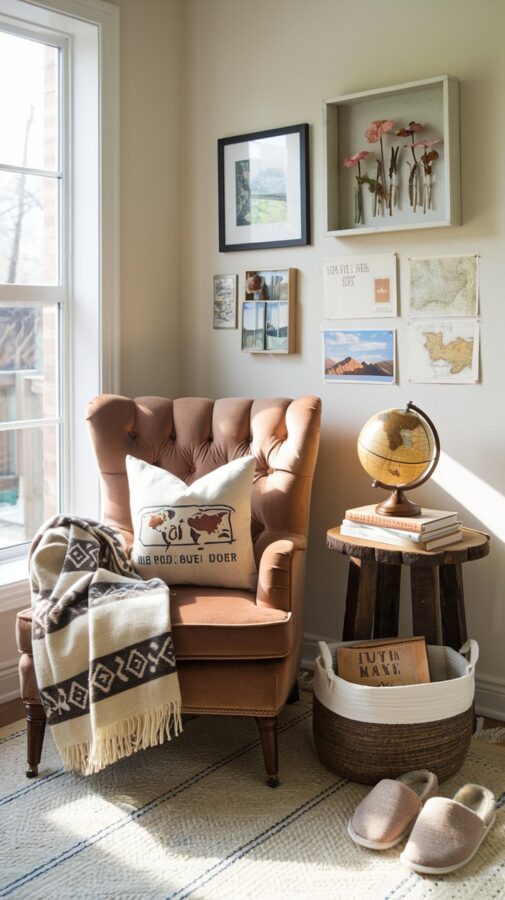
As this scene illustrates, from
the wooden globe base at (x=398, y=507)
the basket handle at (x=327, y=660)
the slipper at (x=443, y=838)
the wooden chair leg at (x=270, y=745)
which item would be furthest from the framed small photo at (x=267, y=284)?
the slipper at (x=443, y=838)

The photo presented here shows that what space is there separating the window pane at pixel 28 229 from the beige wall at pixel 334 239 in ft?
1.73

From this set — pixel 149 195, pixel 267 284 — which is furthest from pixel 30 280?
pixel 267 284

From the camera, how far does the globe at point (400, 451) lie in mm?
2486

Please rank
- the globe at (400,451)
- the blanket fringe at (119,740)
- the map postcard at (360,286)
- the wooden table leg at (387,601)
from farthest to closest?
the map postcard at (360,286) → the wooden table leg at (387,601) → the globe at (400,451) → the blanket fringe at (119,740)

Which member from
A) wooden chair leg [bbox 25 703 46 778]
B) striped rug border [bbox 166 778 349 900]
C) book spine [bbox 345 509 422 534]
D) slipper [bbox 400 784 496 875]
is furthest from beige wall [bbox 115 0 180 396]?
slipper [bbox 400 784 496 875]

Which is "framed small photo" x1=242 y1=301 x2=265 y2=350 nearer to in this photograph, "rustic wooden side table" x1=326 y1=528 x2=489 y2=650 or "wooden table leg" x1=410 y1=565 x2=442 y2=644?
"rustic wooden side table" x1=326 y1=528 x2=489 y2=650

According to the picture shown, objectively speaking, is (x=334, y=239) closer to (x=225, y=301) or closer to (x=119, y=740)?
(x=225, y=301)

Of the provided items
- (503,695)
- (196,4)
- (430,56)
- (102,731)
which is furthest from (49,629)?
(196,4)

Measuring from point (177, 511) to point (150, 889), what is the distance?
39.5 inches

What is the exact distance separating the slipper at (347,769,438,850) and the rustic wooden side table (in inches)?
18.1

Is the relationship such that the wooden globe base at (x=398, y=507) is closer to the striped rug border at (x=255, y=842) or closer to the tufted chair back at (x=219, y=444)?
the tufted chair back at (x=219, y=444)

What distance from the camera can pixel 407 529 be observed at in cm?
242

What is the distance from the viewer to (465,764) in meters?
2.50

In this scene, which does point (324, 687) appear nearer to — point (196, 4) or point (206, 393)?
point (206, 393)
